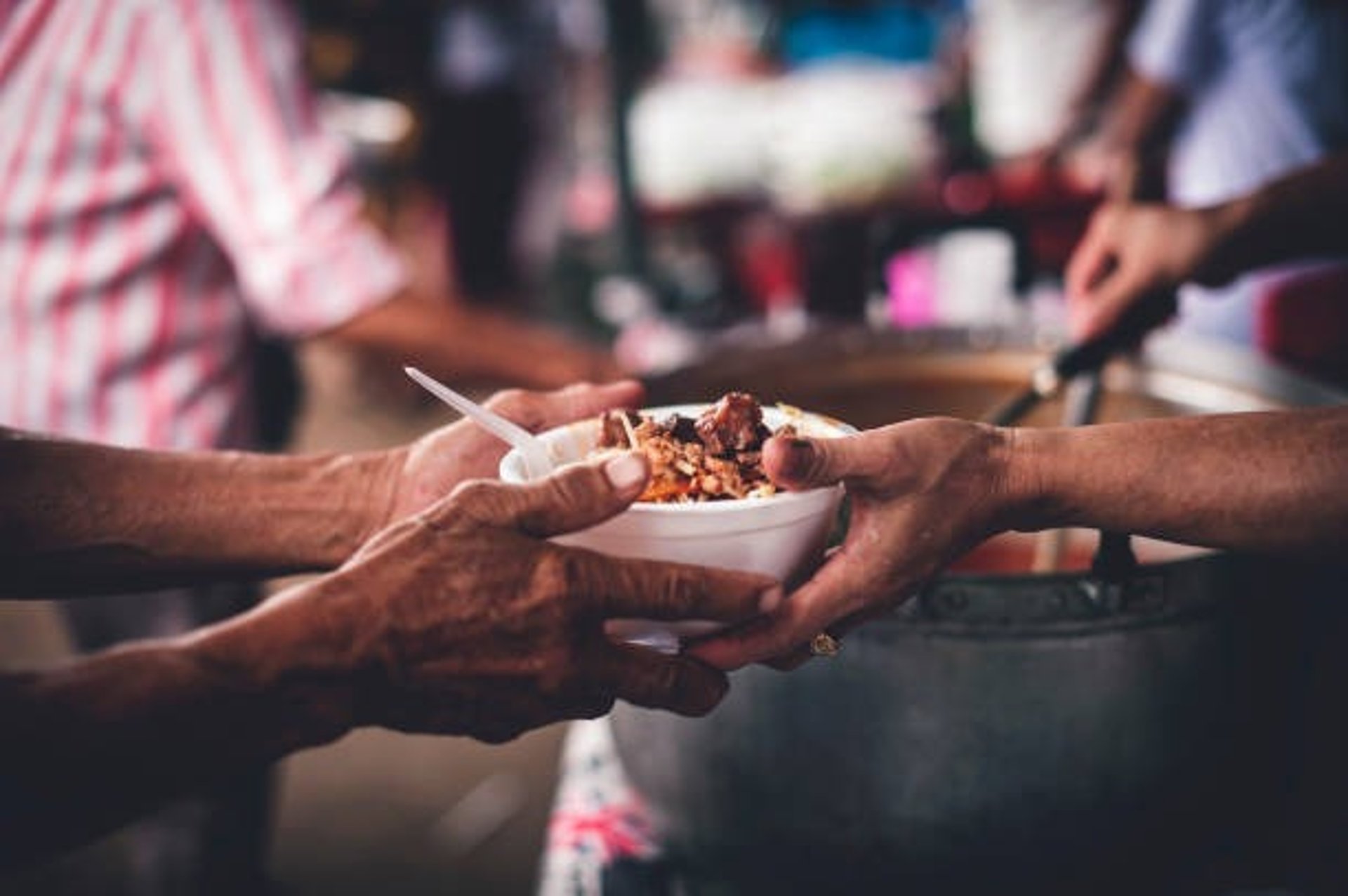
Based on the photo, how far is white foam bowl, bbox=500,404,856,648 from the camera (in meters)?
0.96

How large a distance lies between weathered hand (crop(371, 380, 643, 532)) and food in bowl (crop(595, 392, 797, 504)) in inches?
A: 7.2

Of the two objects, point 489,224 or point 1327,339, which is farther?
point 489,224

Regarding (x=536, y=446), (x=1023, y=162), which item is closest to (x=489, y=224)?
(x=1023, y=162)

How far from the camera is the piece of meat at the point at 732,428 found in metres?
1.11

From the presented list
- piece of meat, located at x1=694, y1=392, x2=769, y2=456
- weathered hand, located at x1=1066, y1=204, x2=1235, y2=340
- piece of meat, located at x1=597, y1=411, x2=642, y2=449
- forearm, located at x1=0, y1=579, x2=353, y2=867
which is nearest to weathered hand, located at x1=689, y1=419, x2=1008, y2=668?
piece of meat, located at x1=694, y1=392, x2=769, y2=456

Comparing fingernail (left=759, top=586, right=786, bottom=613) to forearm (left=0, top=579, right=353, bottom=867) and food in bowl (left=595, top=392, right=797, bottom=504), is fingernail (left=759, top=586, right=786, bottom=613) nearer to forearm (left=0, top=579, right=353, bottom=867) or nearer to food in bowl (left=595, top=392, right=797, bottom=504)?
food in bowl (left=595, top=392, right=797, bottom=504)

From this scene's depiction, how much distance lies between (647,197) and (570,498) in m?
4.25

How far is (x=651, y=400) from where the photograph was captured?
5.37 feet

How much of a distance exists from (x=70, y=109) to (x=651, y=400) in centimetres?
130

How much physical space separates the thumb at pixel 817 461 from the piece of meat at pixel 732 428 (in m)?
0.13

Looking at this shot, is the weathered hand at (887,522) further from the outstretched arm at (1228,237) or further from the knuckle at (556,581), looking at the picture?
the outstretched arm at (1228,237)

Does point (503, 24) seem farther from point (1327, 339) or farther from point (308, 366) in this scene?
point (1327, 339)

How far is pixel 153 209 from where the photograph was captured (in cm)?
209

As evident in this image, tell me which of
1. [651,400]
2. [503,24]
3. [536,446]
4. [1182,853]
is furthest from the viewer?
[503,24]
